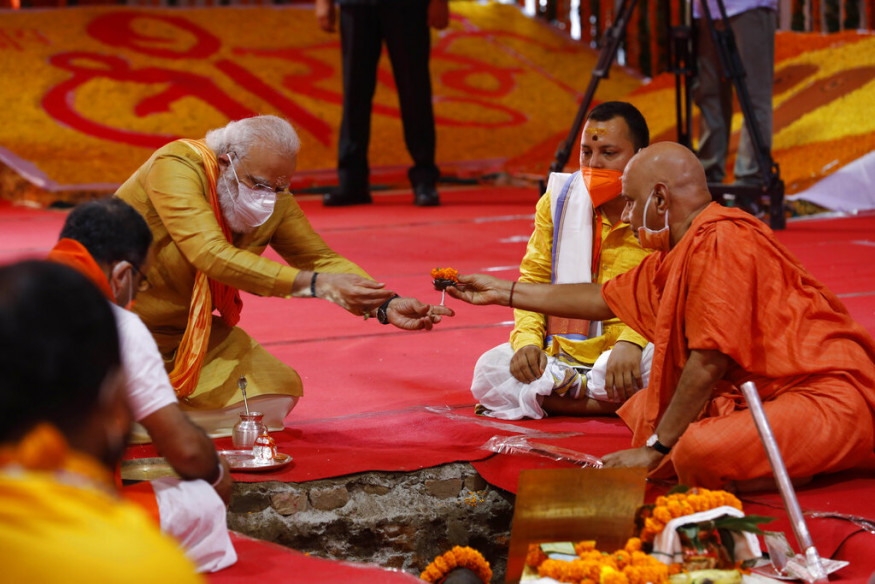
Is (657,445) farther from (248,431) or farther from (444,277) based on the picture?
(248,431)

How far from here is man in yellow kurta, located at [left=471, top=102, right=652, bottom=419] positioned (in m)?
3.21

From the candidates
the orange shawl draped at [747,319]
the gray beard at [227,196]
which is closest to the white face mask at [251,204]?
the gray beard at [227,196]

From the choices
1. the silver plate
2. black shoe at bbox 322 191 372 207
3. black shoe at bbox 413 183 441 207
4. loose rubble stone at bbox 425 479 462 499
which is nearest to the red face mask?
loose rubble stone at bbox 425 479 462 499

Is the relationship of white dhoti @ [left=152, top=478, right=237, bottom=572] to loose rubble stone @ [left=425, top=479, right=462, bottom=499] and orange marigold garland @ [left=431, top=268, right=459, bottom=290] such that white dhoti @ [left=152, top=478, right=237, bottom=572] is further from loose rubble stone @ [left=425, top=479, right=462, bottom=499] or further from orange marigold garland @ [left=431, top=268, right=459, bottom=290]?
orange marigold garland @ [left=431, top=268, right=459, bottom=290]

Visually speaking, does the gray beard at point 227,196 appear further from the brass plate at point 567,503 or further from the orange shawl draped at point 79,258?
the brass plate at point 567,503

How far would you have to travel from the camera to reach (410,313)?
3133 millimetres

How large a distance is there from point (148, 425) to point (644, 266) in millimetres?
1408

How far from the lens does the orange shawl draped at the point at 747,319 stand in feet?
8.22

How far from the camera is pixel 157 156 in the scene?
3043 millimetres

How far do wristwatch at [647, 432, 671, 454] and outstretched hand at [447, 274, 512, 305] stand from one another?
655 millimetres

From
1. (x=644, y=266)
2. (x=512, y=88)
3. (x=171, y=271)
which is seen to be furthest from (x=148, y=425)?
(x=512, y=88)

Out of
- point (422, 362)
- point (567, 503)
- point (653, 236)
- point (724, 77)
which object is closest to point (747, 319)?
point (653, 236)

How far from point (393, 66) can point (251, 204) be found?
483 centimetres

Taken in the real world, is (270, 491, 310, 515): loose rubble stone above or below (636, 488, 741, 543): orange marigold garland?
below
